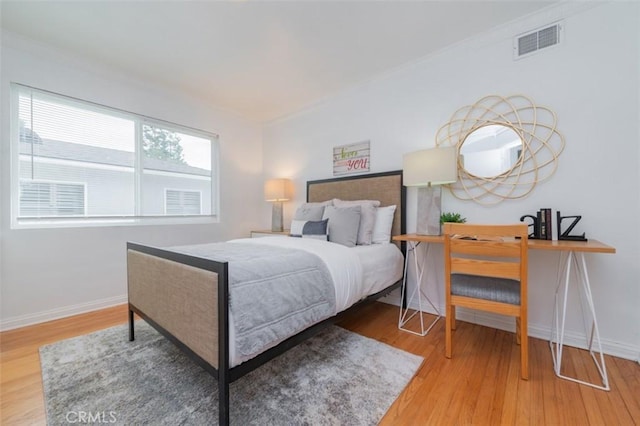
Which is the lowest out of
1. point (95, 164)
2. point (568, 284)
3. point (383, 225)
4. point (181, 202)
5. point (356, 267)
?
point (568, 284)

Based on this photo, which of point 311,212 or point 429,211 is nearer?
point 429,211

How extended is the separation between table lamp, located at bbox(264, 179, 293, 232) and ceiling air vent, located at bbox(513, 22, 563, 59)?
2873 mm

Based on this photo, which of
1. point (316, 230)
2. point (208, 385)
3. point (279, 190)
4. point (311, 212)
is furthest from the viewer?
point (279, 190)

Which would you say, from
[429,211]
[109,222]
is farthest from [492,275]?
[109,222]

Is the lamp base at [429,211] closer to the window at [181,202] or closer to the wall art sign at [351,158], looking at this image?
the wall art sign at [351,158]

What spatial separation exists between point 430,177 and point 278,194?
2.20 metres

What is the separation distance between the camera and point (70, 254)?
97.1 inches

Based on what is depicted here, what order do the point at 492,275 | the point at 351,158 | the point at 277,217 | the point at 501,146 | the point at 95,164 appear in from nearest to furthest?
the point at 492,275 → the point at 501,146 → the point at 95,164 → the point at 351,158 → the point at 277,217

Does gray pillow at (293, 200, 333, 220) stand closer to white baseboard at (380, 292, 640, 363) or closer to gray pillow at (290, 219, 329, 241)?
gray pillow at (290, 219, 329, 241)

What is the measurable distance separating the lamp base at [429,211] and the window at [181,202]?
2.96 m

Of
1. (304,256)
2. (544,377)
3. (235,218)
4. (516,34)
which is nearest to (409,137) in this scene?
(516,34)

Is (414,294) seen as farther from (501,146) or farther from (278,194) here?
(278,194)

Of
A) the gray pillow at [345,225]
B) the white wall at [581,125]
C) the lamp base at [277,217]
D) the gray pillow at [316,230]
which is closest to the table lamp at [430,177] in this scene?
the white wall at [581,125]

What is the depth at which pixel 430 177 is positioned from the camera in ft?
7.17
